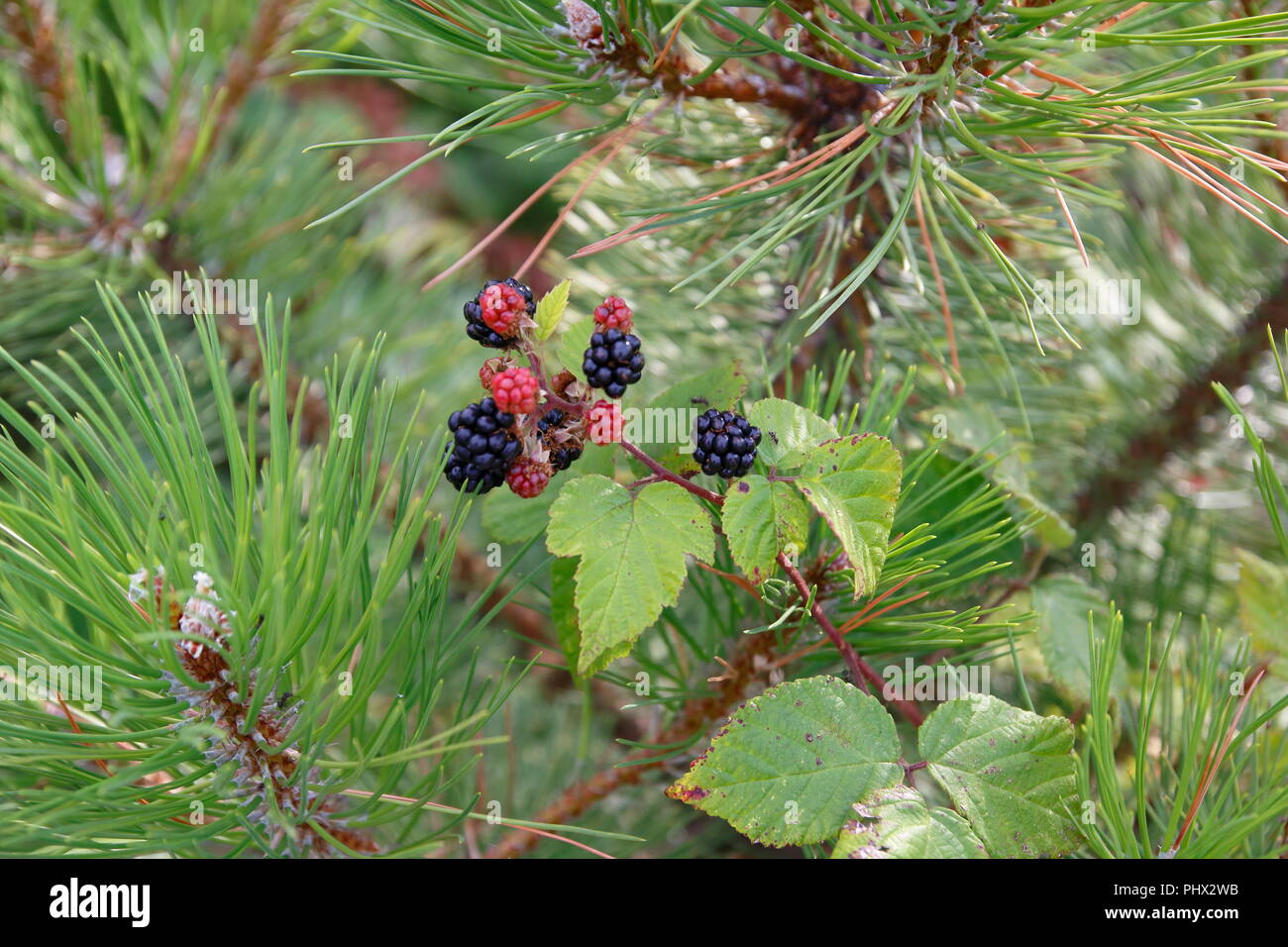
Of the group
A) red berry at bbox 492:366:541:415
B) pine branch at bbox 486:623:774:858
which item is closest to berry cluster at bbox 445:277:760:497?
red berry at bbox 492:366:541:415

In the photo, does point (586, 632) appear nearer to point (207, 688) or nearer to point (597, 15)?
point (207, 688)

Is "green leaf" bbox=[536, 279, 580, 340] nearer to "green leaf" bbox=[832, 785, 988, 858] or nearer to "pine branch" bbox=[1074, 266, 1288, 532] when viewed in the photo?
"green leaf" bbox=[832, 785, 988, 858]

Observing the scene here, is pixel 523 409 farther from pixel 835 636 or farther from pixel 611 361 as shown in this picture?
pixel 835 636

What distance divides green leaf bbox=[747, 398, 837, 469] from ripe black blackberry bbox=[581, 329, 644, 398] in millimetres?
59

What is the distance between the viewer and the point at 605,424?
34 centimetres

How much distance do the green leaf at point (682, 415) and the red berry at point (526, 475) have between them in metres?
0.04

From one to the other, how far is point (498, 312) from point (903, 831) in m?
0.24

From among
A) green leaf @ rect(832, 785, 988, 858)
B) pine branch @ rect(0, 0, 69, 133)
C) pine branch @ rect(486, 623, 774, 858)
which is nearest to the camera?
green leaf @ rect(832, 785, 988, 858)

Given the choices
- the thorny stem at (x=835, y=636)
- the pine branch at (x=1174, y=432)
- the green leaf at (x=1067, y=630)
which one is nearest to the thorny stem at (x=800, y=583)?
the thorny stem at (x=835, y=636)

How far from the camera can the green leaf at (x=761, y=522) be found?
332mm

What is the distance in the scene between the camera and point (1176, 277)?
2.36 feet

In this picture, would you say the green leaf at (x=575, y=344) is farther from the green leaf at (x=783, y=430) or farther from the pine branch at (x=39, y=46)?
the pine branch at (x=39, y=46)

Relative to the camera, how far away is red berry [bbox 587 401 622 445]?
341 millimetres

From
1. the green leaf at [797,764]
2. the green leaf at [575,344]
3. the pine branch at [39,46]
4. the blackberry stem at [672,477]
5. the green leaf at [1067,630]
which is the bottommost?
the green leaf at [797,764]
